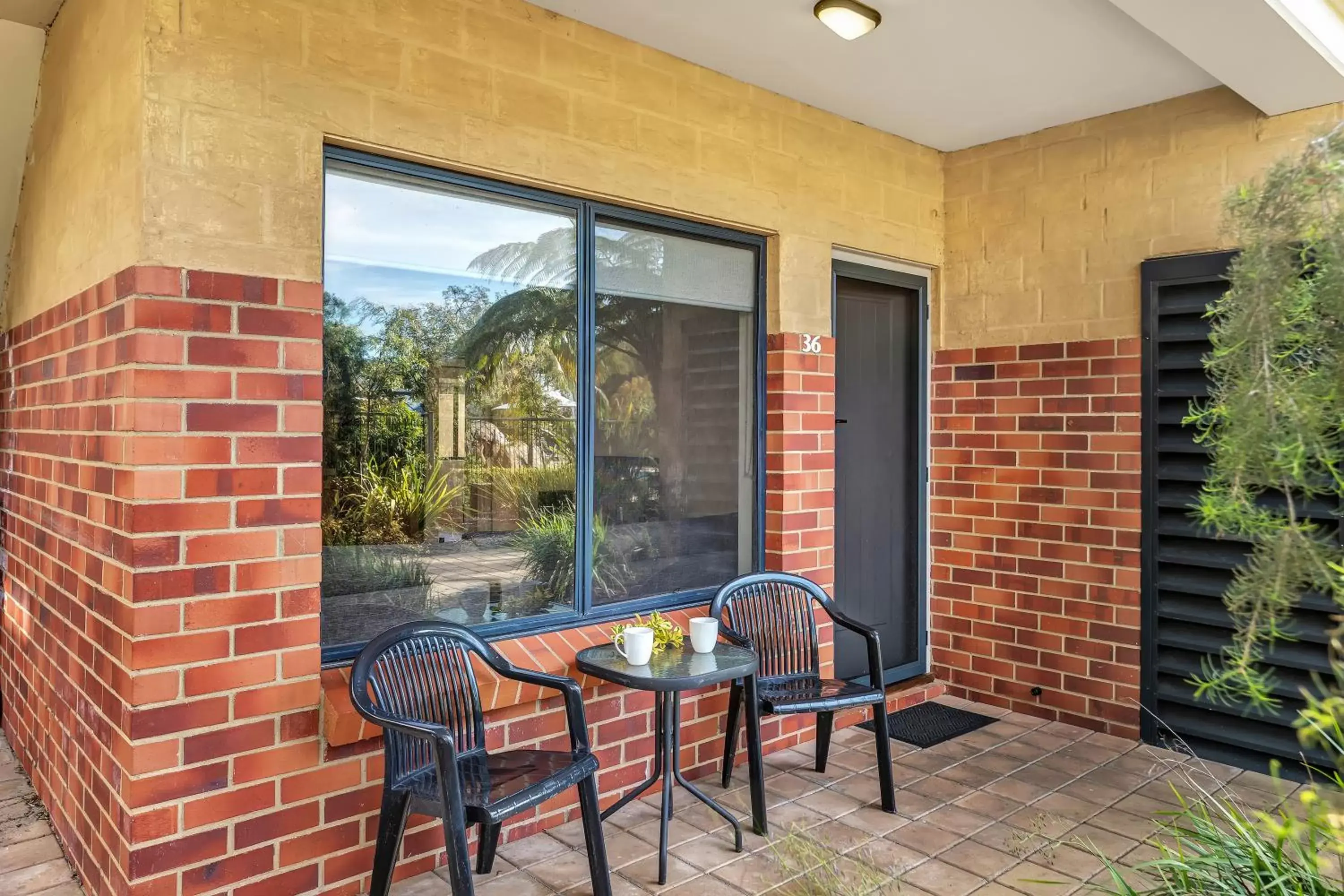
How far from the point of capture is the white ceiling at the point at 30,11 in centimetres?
317

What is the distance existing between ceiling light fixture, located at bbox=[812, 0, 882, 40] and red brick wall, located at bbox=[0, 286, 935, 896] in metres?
1.97

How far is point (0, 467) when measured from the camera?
4004 millimetres

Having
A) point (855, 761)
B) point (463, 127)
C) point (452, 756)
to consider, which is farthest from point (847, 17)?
point (855, 761)

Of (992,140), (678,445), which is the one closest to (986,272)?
(992,140)

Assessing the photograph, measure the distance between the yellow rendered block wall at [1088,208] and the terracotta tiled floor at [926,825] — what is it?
1975mm

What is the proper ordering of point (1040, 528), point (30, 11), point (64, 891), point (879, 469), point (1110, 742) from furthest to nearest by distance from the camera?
1. point (879, 469)
2. point (1040, 528)
3. point (1110, 742)
4. point (30, 11)
5. point (64, 891)

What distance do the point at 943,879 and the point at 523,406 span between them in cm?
213

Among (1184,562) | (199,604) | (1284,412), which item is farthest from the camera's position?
(1184,562)

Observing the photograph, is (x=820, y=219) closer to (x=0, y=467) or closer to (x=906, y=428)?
(x=906, y=428)

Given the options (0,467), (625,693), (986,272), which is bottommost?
(625,693)

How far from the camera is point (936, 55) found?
142 inches

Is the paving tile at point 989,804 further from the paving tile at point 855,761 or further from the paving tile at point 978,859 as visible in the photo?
the paving tile at point 855,761

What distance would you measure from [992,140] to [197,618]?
4.23m

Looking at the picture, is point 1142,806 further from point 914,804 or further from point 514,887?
point 514,887
